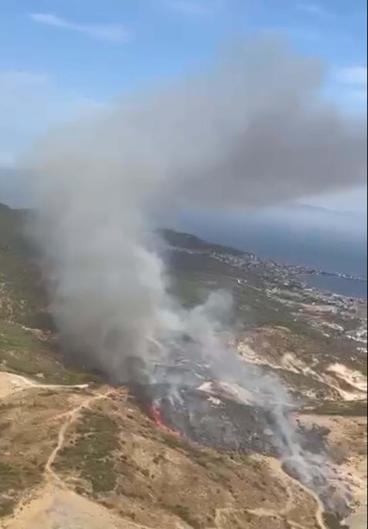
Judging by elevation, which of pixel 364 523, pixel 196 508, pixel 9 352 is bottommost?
pixel 364 523

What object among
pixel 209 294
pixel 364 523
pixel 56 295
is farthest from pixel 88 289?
pixel 364 523

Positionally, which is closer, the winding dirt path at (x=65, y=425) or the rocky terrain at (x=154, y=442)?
the rocky terrain at (x=154, y=442)

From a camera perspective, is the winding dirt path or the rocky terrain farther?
the winding dirt path

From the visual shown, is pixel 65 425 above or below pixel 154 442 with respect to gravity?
above

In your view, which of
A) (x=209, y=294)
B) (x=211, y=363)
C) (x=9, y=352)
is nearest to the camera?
(x=9, y=352)

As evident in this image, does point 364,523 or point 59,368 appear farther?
point 59,368

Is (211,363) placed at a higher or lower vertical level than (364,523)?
higher

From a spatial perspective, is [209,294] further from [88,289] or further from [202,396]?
[202,396]

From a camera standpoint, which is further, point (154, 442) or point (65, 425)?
point (154, 442)
